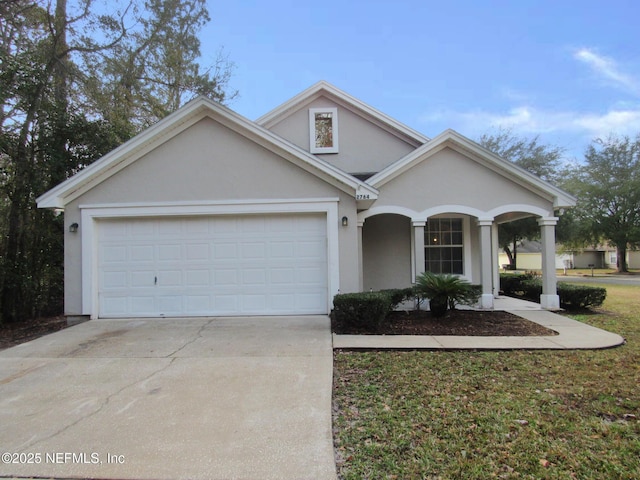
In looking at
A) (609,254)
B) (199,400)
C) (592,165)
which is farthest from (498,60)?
(609,254)

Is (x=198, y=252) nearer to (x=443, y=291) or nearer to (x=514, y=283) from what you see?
(x=443, y=291)

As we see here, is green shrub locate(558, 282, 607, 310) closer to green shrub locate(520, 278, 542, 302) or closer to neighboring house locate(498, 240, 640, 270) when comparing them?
green shrub locate(520, 278, 542, 302)

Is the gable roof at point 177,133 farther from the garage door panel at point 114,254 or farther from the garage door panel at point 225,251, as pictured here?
the garage door panel at point 225,251

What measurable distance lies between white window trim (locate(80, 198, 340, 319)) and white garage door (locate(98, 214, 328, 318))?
18 cm

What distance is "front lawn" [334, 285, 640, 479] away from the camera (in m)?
2.88

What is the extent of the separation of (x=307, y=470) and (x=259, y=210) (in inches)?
245

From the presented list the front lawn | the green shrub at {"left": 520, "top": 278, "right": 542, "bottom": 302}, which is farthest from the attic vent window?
the front lawn

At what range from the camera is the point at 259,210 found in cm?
836

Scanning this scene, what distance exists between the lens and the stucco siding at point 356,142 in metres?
12.0

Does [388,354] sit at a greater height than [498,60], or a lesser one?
lesser

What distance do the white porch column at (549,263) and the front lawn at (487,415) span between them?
4057 mm

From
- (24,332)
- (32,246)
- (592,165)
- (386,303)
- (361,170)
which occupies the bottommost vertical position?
(24,332)

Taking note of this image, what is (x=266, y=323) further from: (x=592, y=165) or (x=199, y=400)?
(x=592, y=165)

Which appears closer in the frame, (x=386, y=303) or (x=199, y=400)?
(x=199, y=400)
